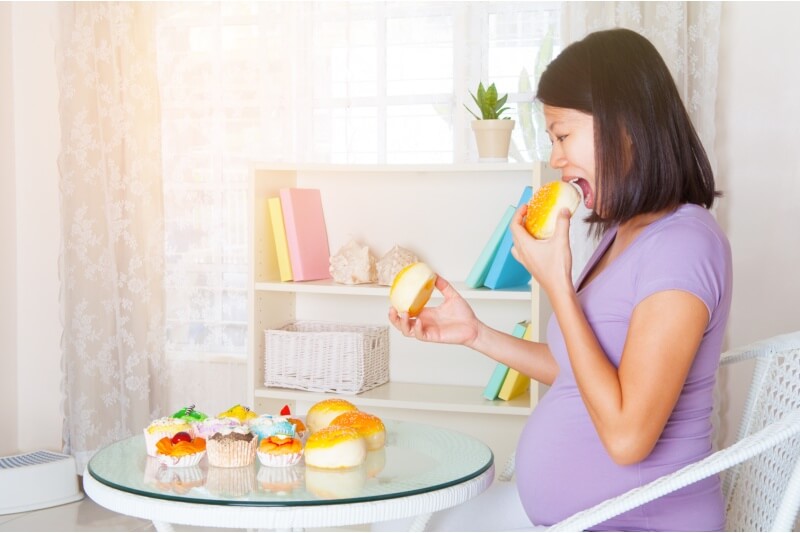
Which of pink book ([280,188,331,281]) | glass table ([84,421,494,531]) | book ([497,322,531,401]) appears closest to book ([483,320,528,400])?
book ([497,322,531,401])

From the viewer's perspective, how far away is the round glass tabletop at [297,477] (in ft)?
4.39

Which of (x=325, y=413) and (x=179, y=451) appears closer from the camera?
(x=179, y=451)

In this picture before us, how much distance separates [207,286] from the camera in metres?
3.23

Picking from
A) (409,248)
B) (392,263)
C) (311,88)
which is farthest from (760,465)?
(311,88)

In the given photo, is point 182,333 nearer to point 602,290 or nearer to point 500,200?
point 500,200

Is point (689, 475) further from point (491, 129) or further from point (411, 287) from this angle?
point (491, 129)

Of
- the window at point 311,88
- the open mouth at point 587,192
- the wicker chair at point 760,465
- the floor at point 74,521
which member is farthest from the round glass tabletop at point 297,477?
the window at point 311,88

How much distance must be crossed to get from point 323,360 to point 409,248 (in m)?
0.44

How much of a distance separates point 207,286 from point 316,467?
1.85m

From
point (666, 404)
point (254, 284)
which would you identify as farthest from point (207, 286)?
point (666, 404)

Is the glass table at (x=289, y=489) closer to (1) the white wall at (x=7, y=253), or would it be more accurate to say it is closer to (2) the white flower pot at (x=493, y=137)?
(2) the white flower pot at (x=493, y=137)

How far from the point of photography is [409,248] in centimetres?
291

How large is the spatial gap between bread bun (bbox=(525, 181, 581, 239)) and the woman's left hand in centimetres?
4

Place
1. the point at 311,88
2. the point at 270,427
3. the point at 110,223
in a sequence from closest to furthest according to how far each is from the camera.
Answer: the point at 270,427, the point at 311,88, the point at 110,223
